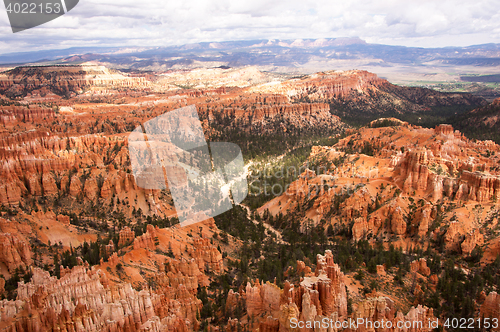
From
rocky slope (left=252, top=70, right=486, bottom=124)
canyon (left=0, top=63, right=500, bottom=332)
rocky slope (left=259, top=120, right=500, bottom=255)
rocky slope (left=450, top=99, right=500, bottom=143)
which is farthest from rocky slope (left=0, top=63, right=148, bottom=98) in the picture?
rocky slope (left=450, top=99, right=500, bottom=143)

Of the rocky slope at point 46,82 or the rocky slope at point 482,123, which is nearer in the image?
the rocky slope at point 482,123

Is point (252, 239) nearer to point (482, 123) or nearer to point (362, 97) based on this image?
point (482, 123)

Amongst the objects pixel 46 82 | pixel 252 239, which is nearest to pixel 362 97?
pixel 46 82

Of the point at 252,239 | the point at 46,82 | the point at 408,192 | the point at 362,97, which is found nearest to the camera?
the point at 252,239

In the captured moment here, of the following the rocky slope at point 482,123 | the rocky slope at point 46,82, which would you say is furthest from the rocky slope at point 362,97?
the rocky slope at point 46,82

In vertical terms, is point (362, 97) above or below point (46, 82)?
below

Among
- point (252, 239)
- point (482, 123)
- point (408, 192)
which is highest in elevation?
point (408, 192)

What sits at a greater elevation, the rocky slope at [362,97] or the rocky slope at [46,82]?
the rocky slope at [46,82]

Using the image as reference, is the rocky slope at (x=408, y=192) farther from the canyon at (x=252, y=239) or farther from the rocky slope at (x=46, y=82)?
the rocky slope at (x=46, y=82)

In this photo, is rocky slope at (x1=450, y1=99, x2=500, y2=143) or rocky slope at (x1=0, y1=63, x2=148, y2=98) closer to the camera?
rocky slope at (x1=450, y1=99, x2=500, y2=143)

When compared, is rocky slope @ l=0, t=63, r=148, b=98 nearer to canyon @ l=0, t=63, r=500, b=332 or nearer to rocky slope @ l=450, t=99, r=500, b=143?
canyon @ l=0, t=63, r=500, b=332

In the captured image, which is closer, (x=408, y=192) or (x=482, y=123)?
(x=408, y=192)

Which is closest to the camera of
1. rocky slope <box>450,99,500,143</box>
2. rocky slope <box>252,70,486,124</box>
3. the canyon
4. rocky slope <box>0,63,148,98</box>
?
the canyon
